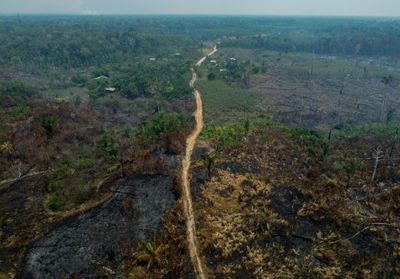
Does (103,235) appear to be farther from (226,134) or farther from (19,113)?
(19,113)

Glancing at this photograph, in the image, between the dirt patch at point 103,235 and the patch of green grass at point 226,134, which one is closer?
the dirt patch at point 103,235

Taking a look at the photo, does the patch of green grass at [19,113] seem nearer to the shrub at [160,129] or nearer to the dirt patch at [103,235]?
the shrub at [160,129]

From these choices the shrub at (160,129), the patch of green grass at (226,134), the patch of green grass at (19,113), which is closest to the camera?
the patch of green grass at (226,134)

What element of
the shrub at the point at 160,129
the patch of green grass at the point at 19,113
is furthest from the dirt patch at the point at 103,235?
the patch of green grass at the point at 19,113

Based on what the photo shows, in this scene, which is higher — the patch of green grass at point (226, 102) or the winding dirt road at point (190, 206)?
the winding dirt road at point (190, 206)

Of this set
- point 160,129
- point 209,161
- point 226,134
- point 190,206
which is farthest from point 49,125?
point 190,206

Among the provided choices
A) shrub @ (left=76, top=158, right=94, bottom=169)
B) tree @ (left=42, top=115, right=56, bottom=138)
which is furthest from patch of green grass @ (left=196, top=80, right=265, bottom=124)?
tree @ (left=42, top=115, right=56, bottom=138)

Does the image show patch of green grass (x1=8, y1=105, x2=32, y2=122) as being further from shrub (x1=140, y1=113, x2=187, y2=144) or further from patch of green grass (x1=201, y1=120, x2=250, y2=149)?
patch of green grass (x1=201, y1=120, x2=250, y2=149)

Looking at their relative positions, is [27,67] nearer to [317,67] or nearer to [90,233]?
[317,67]

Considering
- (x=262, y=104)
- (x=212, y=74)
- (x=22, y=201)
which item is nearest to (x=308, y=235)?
(x=22, y=201)

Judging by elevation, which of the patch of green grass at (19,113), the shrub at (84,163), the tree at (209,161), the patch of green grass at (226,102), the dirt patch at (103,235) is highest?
the tree at (209,161)
